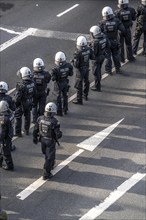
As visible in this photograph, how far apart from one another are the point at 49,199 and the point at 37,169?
4.18 feet

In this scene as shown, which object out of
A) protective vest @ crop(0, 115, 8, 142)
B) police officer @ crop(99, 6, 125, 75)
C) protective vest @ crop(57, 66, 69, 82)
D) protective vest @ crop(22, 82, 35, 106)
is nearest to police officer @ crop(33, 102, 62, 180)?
protective vest @ crop(0, 115, 8, 142)

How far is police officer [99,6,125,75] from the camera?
19891 mm

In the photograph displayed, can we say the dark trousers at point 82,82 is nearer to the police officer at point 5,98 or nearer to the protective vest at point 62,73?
the protective vest at point 62,73

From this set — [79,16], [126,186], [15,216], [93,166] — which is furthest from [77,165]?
[79,16]

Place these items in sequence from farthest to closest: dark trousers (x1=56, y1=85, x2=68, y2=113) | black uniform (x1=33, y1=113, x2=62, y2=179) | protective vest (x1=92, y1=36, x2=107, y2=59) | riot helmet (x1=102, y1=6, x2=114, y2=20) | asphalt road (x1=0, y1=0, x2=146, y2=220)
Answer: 1. riot helmet (x1=102, y1=6, x2=114, y2=20)
2. protective vest (x1=92, y1=36, x2=107, y2=59)
3. dark trousers (x1=56, y1=85, x2=68, y2=113)
4. black uniform (x1=33, y1=113, x2=62, y2=179)
5. asphalt road (x1=0, y1=0, x2=146, y2=220)

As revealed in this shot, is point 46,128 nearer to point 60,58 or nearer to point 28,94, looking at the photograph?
point 28,94

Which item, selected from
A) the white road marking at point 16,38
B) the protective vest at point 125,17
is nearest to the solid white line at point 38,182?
the protective vest at point 125,17

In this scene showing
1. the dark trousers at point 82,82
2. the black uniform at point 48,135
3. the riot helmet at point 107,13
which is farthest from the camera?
the riot helmet at point 107,13

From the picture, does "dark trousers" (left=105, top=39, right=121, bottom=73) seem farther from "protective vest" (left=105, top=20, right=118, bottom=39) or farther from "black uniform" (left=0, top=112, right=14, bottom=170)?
"black uniform" (left=0, top=112, right=14, bottom=170)

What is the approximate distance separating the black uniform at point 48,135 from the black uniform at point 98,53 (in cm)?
402

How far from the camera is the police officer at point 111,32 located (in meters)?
19.9

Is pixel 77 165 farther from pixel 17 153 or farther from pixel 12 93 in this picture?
pixel 12 93

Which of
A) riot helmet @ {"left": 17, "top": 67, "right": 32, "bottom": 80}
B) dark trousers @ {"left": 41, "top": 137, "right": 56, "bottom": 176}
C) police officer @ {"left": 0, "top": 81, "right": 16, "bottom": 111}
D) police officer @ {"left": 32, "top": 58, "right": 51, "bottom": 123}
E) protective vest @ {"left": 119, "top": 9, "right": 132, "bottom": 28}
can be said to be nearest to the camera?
dark trousers @ {"left": 41, "top": 137, "right": 56, "bottom": 176}

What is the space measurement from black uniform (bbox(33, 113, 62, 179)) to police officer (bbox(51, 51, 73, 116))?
2.52 m
